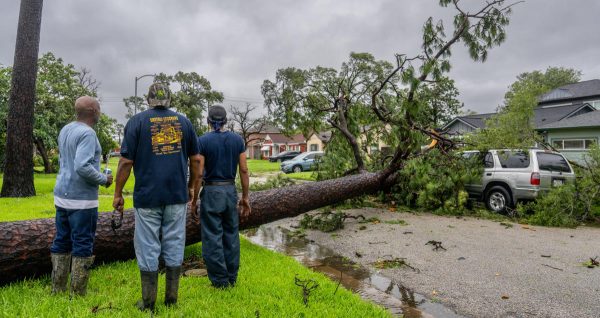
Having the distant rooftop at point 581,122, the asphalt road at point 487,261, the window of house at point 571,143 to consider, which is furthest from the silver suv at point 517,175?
the window of house at point 571,143

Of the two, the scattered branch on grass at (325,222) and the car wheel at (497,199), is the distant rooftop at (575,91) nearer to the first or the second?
the car wheel at (497,199)

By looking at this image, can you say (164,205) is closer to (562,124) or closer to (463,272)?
(463,272)

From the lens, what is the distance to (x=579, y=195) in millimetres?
7895

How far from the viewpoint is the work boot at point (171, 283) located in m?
3.09

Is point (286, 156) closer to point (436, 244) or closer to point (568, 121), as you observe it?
point (568, 121)

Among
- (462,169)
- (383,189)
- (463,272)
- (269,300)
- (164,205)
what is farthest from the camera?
(383,189)

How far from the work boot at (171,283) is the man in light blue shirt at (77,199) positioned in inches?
26.2

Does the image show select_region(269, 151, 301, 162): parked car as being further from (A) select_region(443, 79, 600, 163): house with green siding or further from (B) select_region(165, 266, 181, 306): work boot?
(B) select_region(165, 266, 181, 306): work boot

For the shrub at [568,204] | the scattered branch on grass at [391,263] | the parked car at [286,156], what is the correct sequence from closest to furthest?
the scattered branch on grass at [391,263] → the shrub at [568,204] → the parked car at [286,156]

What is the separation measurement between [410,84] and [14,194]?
9.44m

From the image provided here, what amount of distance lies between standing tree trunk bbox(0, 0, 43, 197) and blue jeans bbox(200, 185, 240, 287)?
814cm

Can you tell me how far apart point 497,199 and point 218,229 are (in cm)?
757

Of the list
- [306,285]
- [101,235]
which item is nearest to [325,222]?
[306,285]

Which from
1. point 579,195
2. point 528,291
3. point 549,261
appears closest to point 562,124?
point 579,195
